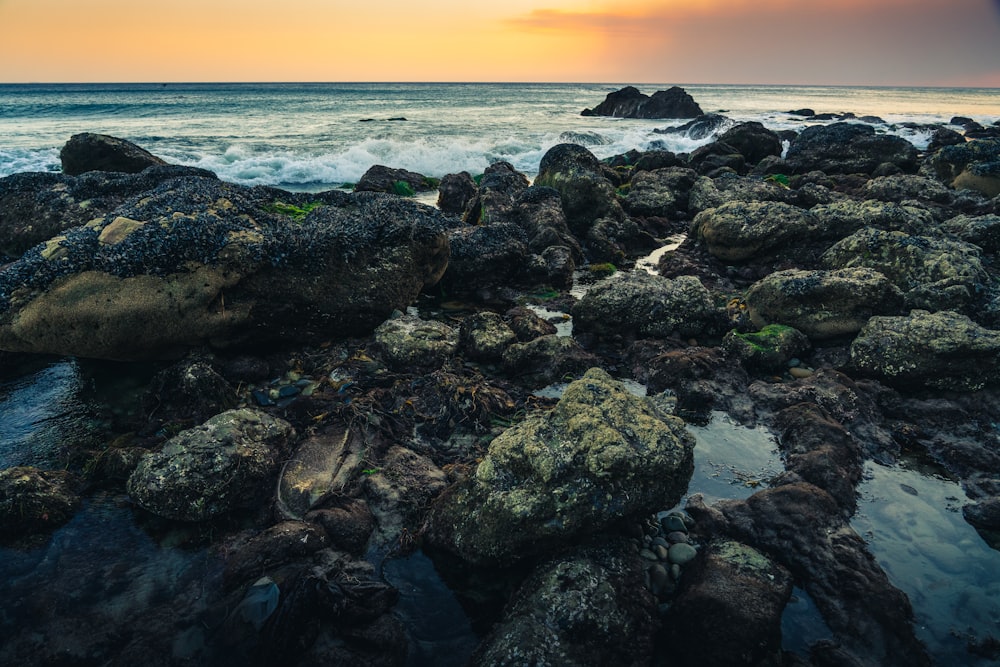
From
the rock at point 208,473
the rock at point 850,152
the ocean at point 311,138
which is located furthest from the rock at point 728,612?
the ocean at point 311,138

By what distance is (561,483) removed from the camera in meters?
4.06

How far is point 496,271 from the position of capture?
1077 centimetres

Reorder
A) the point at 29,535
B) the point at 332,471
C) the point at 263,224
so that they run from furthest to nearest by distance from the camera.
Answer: the point at 263,224, the point at 332,471, the point at 29,535

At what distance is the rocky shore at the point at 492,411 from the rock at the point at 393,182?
918 centimetres

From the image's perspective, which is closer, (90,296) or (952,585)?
(952,585)

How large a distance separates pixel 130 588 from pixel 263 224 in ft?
17.9

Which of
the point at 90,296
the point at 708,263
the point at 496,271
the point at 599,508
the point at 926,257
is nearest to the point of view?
the point at 599,508

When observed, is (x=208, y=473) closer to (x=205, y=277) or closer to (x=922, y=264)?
(x=205, y=277)

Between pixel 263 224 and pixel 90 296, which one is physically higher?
pixel 263 224

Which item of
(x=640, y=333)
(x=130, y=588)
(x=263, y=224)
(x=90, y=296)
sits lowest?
(x=130, y=588)

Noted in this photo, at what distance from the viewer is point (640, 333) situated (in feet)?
26.7

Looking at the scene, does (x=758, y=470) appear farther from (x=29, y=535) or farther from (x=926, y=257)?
(x=29, y=535)

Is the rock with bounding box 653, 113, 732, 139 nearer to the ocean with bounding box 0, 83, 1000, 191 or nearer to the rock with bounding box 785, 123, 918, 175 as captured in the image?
the ocean with bounding box 0, 83, 1000, 191

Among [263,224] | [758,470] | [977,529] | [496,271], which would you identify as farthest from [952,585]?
[263,224]
